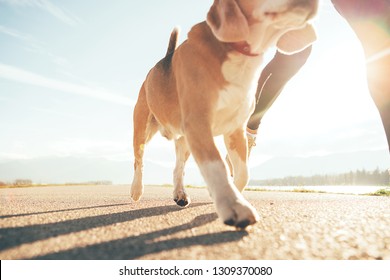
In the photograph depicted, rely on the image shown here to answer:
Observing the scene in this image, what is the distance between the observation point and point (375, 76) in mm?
2732

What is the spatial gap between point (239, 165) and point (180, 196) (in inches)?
28.0

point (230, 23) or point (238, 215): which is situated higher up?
point (230, 23)

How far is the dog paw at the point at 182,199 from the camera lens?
3.09 m

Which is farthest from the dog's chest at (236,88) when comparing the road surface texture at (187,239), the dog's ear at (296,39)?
the road surface texture at (187,239)

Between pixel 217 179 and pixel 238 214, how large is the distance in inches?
10.9

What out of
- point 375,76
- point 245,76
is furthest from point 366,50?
point 245,76

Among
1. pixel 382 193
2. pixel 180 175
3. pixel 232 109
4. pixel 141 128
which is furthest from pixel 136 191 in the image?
pixel 382 193

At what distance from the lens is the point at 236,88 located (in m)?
2.26

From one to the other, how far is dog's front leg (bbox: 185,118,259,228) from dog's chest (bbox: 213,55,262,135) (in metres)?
0.27

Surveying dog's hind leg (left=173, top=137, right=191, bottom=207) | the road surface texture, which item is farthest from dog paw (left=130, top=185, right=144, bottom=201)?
the road surface texture

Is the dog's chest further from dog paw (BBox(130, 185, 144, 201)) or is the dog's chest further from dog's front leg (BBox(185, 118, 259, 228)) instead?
dog paw (BBox(130, 185, 144, 201))

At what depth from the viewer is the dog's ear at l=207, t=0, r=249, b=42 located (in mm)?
2098

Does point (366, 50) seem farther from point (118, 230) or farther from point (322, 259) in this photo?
point (118, 230)

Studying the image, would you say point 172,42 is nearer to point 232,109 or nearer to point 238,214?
point 232,109
